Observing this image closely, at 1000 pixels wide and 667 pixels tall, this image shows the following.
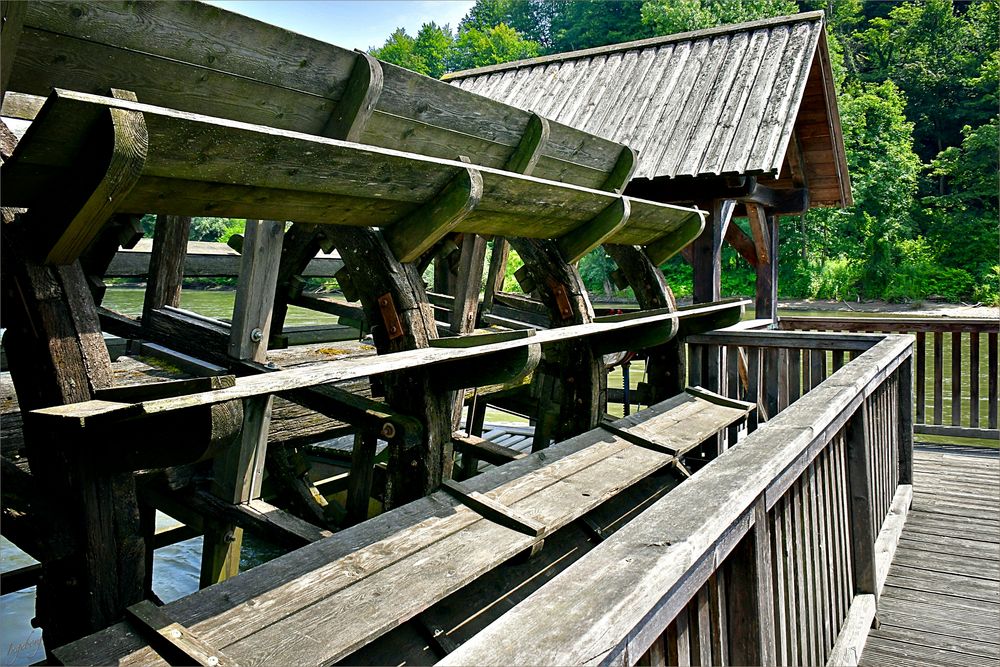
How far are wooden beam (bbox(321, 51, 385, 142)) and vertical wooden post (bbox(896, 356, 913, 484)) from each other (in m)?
3.36

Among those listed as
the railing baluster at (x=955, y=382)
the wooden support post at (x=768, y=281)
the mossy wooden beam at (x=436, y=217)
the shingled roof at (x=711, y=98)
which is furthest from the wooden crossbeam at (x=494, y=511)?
the wooden support post at (x=768, y=281)

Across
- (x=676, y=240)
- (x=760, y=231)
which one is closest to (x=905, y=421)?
(x=676, y=240)

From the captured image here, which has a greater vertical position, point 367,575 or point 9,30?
point 9,30

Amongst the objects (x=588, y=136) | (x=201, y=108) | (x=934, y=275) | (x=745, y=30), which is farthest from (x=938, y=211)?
(x=201, y=108)

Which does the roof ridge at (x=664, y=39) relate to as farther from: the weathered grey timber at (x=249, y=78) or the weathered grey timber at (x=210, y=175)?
the weathered grey timber at (x=210, y=175)

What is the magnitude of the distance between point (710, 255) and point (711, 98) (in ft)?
4.93

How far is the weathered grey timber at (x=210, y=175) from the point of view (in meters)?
2.09

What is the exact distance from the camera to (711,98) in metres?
7.51

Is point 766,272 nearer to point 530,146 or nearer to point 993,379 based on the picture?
point 993,379

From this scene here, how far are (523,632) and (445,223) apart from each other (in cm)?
250

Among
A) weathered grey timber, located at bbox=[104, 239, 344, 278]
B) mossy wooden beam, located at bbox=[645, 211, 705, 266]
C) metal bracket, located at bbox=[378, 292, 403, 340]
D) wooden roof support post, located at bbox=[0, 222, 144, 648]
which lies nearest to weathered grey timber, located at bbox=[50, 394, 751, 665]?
wooden roof support post, located at bbox=[0, 222, 144, 648]

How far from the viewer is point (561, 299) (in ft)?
15.7

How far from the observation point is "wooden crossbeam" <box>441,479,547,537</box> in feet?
10.1

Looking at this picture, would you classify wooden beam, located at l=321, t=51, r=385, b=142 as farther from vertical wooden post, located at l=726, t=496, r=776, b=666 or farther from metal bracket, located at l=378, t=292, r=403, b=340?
vertical wooden post, located at l=726, t=496, r=776, b=666
